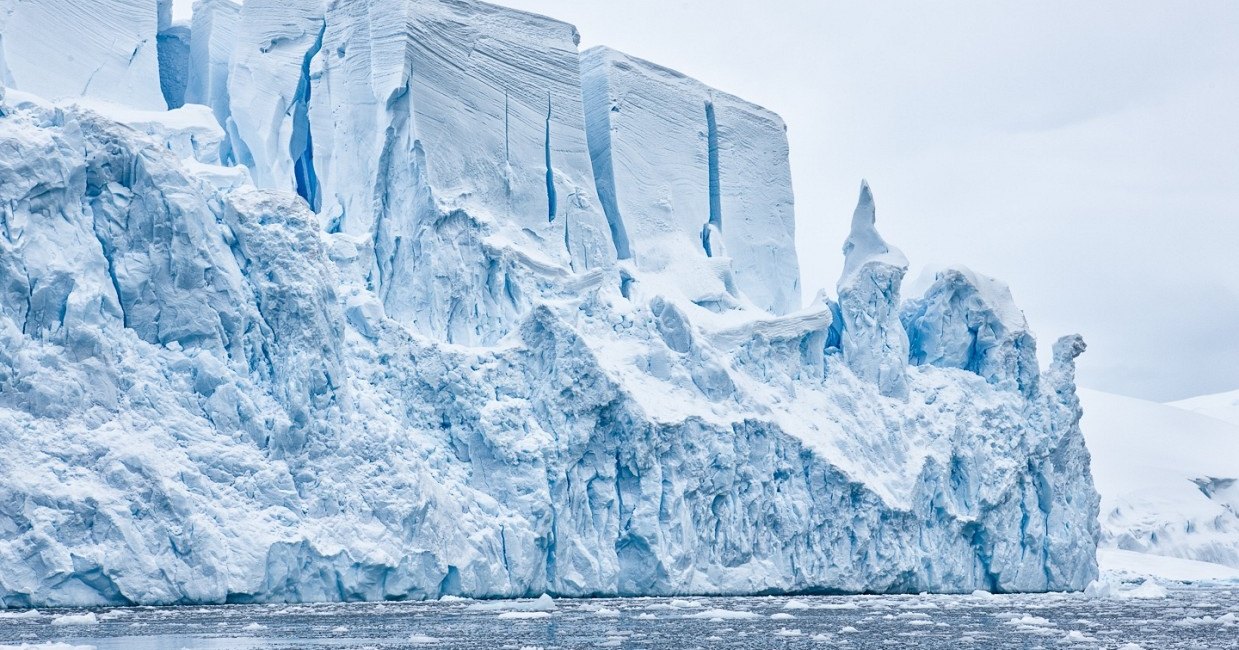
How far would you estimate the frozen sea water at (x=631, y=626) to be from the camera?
50.5 ft

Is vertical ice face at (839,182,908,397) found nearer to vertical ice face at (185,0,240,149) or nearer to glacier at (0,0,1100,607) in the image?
glacier at (0,0,1100,607)

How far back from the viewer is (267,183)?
2750 centimetres

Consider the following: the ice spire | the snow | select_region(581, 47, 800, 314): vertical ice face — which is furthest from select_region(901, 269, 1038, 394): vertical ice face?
the snow

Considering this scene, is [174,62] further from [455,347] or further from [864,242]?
[864,242]

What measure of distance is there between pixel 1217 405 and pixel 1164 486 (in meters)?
28.9

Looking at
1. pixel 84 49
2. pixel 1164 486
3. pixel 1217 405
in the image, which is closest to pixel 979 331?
pixel 84 49

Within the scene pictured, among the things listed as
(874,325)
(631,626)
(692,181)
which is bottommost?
(631,626)

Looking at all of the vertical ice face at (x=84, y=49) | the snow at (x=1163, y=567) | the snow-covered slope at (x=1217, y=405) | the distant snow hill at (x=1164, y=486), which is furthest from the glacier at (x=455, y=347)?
the snow-covered slope at (x=1217, y=405)

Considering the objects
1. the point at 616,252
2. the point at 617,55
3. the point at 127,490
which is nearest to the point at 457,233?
the point at 616,252

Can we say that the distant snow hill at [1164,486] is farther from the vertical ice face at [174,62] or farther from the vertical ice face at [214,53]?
the vertical ice face at [174,62]

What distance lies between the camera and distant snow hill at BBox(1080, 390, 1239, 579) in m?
46.6

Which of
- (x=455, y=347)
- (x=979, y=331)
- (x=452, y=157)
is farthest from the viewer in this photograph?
(x=979, y=331)

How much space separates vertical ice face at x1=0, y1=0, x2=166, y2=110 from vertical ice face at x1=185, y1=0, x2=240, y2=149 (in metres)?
1.85

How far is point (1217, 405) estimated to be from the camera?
76.8 metres
